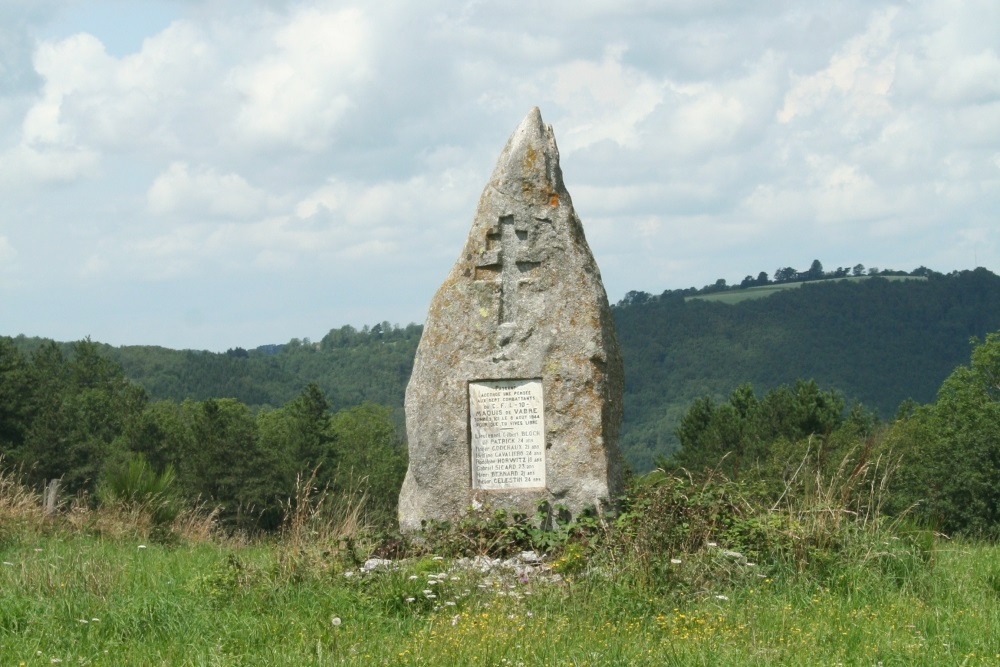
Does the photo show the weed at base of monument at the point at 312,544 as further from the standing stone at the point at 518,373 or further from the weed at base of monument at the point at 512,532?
the standing stone at the point at 518,373

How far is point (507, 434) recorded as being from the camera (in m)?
9.76

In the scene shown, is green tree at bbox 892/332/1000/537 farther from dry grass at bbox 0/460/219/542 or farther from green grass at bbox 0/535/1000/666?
green grass at bbox 0/535/1000/666

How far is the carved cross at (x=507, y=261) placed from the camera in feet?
32.5

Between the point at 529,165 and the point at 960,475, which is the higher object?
the point at 529,165

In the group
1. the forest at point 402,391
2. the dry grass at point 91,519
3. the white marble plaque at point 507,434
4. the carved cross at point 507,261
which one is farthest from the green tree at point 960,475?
the dry grass at point 91,519

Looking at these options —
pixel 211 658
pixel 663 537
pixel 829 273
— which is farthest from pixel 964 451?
pixel 829 273

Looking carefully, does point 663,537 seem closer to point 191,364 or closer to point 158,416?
point 158,416

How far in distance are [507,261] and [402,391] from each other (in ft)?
375

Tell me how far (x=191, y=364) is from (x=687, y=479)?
358 feet

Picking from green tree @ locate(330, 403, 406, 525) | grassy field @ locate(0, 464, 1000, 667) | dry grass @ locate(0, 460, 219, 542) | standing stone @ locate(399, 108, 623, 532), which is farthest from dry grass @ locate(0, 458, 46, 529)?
green tree @ locate(330, 403, 406, 525)

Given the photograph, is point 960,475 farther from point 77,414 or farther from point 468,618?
point 77,414

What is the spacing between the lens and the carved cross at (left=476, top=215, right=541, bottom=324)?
991cm

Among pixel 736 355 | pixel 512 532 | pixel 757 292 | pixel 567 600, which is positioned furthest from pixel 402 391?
A: pixel 567 600

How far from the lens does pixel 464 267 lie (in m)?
10.1
